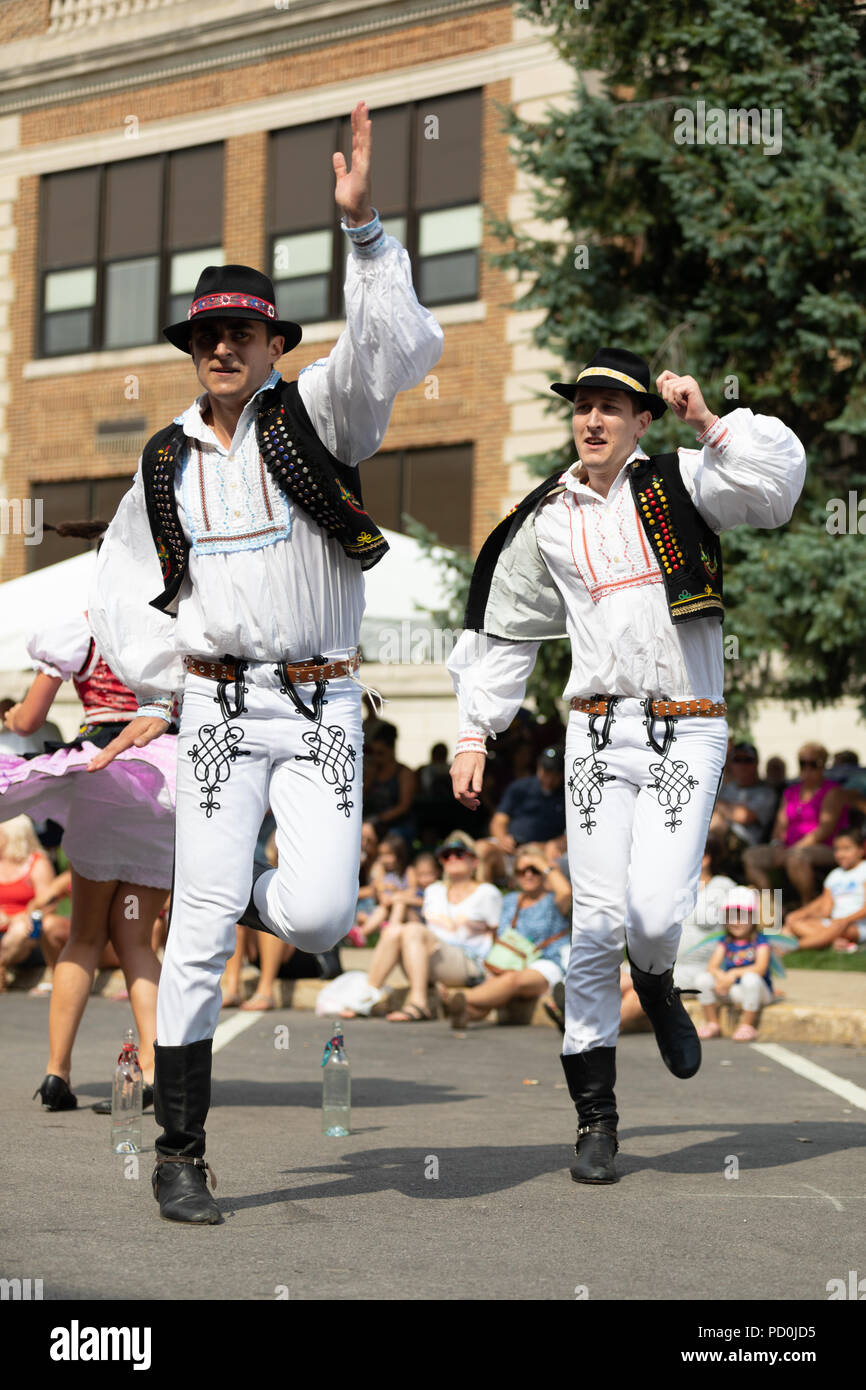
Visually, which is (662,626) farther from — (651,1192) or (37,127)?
(37,127)

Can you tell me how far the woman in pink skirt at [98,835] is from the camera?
7160mm

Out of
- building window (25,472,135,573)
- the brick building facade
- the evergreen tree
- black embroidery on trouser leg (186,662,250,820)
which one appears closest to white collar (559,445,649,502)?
black embroidery on trouser leg (186,662,250,820)

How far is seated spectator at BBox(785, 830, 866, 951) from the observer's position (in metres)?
13.1

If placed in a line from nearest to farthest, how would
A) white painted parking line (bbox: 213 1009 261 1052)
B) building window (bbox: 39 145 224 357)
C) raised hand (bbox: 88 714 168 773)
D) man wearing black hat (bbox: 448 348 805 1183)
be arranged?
man wearing black hat (bbox: 448 348 805 1183)
raised hand (bbox: 88 714 168 773)
white painted parking line (bbox: 213 1009 261 1052)
building window (bbox: 39 145 224 357)

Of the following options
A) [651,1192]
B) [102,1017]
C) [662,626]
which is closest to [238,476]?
[662,626]

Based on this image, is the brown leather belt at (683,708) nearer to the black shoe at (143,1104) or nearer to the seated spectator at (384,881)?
the black shoe at (143,1104)

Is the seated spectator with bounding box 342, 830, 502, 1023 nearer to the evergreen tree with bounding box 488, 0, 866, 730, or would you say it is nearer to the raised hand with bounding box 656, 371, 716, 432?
the evergreen tree with bounding box 488, 0, 866, 730

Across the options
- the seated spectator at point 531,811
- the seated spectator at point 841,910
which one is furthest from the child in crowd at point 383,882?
the seated spectator at point 841,910

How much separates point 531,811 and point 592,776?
8761 millimetres

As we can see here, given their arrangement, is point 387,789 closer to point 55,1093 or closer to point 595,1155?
point 55,1093

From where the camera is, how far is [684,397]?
17.4ft

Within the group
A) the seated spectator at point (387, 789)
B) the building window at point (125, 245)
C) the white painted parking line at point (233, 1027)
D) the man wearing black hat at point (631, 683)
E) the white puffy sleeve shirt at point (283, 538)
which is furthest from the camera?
the building window at point (125, 245)

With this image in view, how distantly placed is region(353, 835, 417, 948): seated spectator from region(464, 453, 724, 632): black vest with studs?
795 cm

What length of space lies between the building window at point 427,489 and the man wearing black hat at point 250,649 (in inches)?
692
